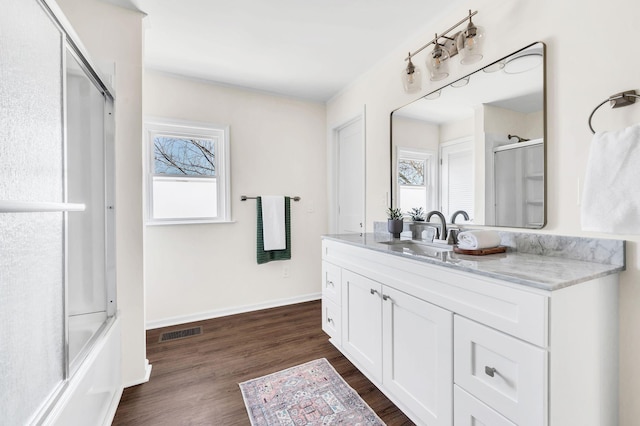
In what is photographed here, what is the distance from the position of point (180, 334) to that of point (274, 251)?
1.18m

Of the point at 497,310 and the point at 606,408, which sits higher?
the point at 497,310

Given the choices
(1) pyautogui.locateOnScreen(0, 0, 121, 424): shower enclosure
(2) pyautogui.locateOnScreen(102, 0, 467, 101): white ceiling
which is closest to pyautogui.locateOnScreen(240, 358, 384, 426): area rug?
(1) pyautogui.locateOnScreen(0, 0, 121, 424): shower enclosure

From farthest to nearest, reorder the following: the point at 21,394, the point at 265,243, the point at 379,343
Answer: the point at 265,243, the point at 379,343, the point at 21,394

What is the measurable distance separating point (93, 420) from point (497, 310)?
177 centimetres

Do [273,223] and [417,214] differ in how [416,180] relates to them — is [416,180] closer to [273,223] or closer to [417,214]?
[417,214]

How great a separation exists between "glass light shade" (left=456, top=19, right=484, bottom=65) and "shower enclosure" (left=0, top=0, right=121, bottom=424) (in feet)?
6.09

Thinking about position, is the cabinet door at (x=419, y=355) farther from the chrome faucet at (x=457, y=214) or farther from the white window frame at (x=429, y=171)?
the white window frame at (x=429, y=171)

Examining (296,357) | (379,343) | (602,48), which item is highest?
(602,48)

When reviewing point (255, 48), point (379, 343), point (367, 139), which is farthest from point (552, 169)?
point (255, 48)

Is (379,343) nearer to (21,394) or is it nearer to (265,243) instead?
(21,394)

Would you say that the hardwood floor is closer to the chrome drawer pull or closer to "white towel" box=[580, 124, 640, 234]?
the chrome drawer pull

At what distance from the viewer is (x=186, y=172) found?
2.77m

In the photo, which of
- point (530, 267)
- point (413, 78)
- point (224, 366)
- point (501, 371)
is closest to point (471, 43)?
point (413, 78)

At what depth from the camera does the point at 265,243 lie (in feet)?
9.82
